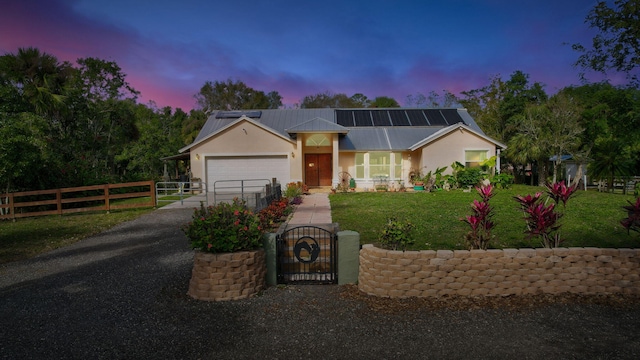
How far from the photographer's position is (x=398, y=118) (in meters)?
23.3

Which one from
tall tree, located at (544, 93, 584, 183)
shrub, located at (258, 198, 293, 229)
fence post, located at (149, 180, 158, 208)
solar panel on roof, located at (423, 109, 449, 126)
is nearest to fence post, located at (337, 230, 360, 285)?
shrub, located at (258, 198, 293, 229)

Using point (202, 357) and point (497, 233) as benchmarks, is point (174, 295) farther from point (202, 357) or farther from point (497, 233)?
point (497, 233)

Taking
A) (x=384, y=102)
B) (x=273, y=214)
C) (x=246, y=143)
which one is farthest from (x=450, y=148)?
(x=384, y=102)

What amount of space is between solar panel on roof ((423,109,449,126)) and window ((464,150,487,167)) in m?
3.67

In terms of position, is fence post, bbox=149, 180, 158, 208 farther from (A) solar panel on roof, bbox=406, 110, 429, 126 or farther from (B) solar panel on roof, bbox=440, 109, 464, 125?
(B) solar panel on roof, bbox=440, 109, 464, 125

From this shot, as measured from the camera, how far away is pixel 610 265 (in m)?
5.20

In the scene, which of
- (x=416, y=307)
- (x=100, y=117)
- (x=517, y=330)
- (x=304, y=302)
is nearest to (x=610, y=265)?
(x=517, y=330)

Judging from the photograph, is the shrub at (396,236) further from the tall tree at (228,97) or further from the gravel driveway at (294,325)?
the tall tree at (228,97)

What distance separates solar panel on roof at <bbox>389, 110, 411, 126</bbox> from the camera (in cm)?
2267

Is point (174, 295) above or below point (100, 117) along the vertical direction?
below

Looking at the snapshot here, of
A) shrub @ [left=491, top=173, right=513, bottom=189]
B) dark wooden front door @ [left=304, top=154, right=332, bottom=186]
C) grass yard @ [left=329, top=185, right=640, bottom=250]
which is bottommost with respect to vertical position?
grass yard @ [left=329, top=185, right=640, bottom=250]

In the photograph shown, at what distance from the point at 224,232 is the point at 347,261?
6.57 ft

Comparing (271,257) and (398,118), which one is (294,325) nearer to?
(271,257)

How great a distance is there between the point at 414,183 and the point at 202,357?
16.9m
